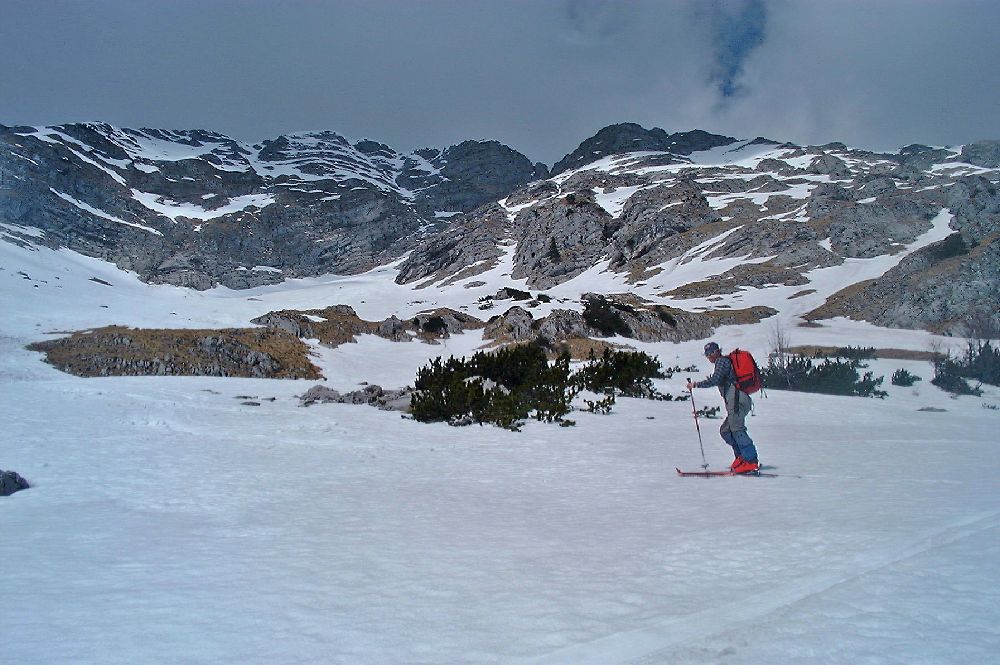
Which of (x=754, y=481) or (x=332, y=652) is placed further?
(x=754, y=481)

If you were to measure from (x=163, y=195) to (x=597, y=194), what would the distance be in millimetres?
121967

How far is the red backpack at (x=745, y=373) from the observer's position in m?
8.53

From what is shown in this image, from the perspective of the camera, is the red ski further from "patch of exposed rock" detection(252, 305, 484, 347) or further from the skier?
"patch of exposed rock" detection(252, 305, 484, 347)

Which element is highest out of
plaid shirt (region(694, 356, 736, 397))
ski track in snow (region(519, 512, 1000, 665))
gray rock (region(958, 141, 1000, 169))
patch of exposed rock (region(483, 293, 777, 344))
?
gray rock (region(958, 141, 1000, 169))

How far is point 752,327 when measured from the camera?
140ft

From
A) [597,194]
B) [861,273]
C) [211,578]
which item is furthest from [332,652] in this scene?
[597,194]

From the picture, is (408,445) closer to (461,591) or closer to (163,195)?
(461,591)

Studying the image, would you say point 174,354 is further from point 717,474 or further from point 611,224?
point 611,224

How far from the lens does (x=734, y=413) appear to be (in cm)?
844

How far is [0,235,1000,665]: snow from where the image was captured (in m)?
2.85

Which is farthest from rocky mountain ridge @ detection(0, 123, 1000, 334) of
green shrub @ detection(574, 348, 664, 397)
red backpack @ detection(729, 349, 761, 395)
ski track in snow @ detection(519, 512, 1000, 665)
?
ski track in snow @ detection(519, 512, 1000, 665)

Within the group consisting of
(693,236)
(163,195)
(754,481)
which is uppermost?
(163,195)

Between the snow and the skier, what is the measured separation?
64 cm

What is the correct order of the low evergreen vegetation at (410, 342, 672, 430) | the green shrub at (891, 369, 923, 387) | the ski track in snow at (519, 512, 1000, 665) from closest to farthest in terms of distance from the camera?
the ski track in snow at (519, 512, 1000, 665)
the low evergreen vegetation at (410, 342, 672, 430)
the green shrub at (891, 369, 923, 387)
